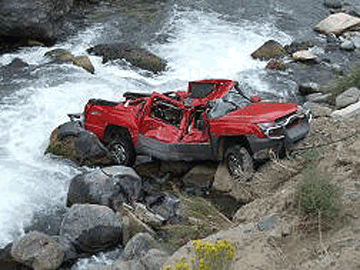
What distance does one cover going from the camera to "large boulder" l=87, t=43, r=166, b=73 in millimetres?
16516

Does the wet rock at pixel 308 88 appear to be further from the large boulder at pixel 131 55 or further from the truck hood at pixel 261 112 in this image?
the truck hood at pixel 261 112

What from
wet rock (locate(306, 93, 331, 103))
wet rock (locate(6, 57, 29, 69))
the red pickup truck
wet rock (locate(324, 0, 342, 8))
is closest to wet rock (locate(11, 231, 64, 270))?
the red pickup truck

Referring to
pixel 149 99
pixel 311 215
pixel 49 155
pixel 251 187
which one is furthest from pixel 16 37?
pixel 311 215

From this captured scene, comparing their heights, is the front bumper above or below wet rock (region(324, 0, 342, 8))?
above

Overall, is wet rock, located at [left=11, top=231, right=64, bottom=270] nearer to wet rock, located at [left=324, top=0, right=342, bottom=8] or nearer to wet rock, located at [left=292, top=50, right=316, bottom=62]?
wet rock, located at [left=292, top=50, right=316, bottom=62]

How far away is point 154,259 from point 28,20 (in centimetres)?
1268

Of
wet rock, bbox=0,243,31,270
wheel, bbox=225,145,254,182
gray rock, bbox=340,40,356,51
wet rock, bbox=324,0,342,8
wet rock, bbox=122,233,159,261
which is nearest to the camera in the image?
wet rock, bbox=122,233,159,261

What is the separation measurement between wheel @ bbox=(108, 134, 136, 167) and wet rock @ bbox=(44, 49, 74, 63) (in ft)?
20.5

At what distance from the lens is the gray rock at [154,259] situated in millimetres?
6941

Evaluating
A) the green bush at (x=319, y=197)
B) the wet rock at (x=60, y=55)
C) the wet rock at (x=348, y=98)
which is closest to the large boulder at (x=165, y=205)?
the green bush at (x=319, y=197)

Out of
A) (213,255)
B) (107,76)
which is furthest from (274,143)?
(107,76)

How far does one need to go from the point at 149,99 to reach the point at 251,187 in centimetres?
285

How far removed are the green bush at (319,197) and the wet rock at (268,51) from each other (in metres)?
11.5

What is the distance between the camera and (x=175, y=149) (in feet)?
33.4
